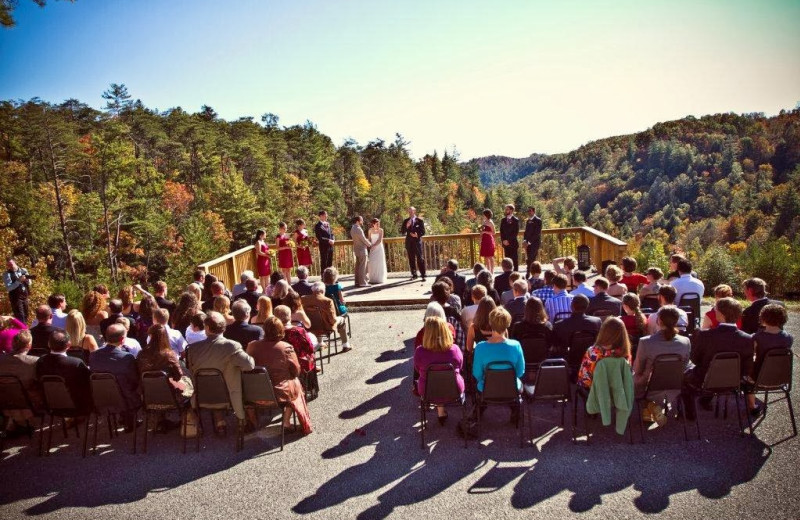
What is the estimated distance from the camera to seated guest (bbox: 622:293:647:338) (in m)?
6.14

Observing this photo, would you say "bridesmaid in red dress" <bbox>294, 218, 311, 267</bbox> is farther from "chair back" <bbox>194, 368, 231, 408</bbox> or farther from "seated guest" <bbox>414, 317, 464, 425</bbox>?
"seated guest" <bbox>414, 317, 464, 425</bbox>

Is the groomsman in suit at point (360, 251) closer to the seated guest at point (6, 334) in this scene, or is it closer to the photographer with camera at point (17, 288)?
the photographer with camera at point (17, 288)

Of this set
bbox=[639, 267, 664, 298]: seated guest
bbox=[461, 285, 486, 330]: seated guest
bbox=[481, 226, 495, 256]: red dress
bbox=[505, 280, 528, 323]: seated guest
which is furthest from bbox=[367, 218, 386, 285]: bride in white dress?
bbox=[639, 267, 664, 298]: seated guest

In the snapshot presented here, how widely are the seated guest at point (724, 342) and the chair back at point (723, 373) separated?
97mm

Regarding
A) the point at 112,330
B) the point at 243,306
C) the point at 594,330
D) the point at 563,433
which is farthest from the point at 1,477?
the point at 594,330

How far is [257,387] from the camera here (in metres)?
5.56

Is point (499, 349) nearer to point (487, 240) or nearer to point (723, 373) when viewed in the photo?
point (723, 373)

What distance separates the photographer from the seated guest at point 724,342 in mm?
5359

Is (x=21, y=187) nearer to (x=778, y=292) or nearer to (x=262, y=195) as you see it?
(x=262, y=195)

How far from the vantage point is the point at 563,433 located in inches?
222

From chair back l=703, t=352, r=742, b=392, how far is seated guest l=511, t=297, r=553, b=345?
1.59 m

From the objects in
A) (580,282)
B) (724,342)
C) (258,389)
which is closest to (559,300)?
(580,282)

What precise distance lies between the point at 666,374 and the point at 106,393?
558cm

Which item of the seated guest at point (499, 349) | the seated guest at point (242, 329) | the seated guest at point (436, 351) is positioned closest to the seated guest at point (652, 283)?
the seated guest at point (499, 349)
